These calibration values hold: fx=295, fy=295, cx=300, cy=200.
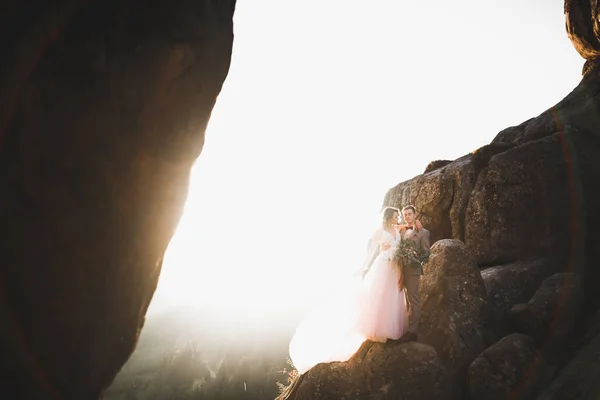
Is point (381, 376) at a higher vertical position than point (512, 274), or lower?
higher

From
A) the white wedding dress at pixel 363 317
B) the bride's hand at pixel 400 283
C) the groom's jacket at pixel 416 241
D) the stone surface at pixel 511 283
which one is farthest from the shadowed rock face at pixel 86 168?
the stone surface at pixel 511 283

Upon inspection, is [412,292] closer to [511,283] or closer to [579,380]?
[579,380]

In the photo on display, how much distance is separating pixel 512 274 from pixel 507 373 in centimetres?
464

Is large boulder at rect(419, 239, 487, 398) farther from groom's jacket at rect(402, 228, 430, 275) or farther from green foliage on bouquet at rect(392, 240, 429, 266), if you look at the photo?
green foliage on bouquet at rect(392, 240, 429, 266)

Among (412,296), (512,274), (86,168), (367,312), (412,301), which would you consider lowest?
(512,274)

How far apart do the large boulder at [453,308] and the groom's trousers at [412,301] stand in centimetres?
60

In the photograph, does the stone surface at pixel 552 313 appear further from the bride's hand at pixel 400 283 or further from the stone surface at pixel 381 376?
the bride's hand at pixel 400 283

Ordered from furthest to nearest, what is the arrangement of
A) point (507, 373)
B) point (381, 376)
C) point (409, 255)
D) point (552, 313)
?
point (552, 313) → point (409, 255) → point (381, 376) → point (507, 373)

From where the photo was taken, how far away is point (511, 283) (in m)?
10.2

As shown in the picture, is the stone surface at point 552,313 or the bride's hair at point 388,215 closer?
the stone surface at point 552,313

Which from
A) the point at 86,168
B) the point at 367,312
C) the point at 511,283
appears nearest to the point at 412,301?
the point at 367,312

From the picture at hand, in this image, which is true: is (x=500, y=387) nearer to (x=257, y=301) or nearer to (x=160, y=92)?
(x=160, y=92)

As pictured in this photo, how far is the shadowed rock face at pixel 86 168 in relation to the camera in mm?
3350

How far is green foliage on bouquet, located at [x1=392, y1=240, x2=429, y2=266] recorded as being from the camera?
308 inches
